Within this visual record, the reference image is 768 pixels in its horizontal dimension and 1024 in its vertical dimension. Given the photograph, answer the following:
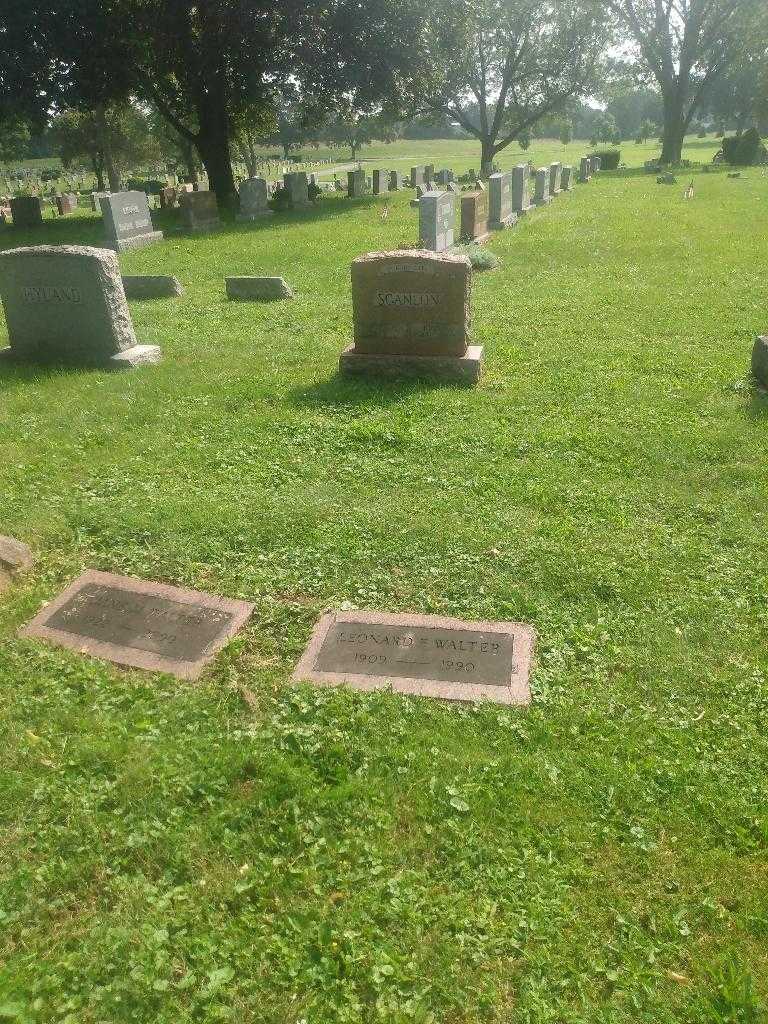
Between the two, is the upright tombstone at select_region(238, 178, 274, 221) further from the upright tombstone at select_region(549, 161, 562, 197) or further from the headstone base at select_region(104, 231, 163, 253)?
the upright tombstone at select_region(549, 161, 562, 197)

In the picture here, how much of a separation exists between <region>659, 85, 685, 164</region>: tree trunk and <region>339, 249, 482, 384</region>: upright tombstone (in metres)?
41.6

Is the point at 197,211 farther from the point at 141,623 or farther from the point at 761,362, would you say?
the point at 141,623

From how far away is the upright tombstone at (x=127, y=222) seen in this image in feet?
59.2

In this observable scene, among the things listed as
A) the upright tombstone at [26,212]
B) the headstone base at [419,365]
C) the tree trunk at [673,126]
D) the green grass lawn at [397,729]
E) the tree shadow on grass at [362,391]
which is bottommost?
the green grass lawn at [397,729]

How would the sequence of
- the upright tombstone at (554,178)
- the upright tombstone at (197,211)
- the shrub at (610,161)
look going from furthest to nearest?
1. the shrub at (610,161)
2. the upright tombstone at (554,178)
3. the upright tombstone at (197,211)

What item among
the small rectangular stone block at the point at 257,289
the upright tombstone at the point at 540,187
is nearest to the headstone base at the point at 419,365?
the small rectangular stone block at the point at 257,289

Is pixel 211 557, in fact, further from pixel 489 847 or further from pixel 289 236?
pixel 289 236

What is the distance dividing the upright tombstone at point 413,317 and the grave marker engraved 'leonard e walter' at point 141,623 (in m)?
4.14

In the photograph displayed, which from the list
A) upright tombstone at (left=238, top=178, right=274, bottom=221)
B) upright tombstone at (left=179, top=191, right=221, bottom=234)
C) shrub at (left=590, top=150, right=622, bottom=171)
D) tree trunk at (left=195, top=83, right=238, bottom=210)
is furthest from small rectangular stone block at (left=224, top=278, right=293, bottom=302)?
shrub at (left=590, top=150, right=622, bottom=171)

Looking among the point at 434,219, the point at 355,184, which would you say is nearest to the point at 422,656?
the point at 434,219

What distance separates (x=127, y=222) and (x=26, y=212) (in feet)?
25.6

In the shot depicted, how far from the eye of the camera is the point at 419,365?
779cm

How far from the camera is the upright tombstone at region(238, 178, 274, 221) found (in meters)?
22.9

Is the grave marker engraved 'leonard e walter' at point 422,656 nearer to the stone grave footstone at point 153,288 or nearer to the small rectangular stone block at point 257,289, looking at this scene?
the small rectangular stone block at point 257,289
